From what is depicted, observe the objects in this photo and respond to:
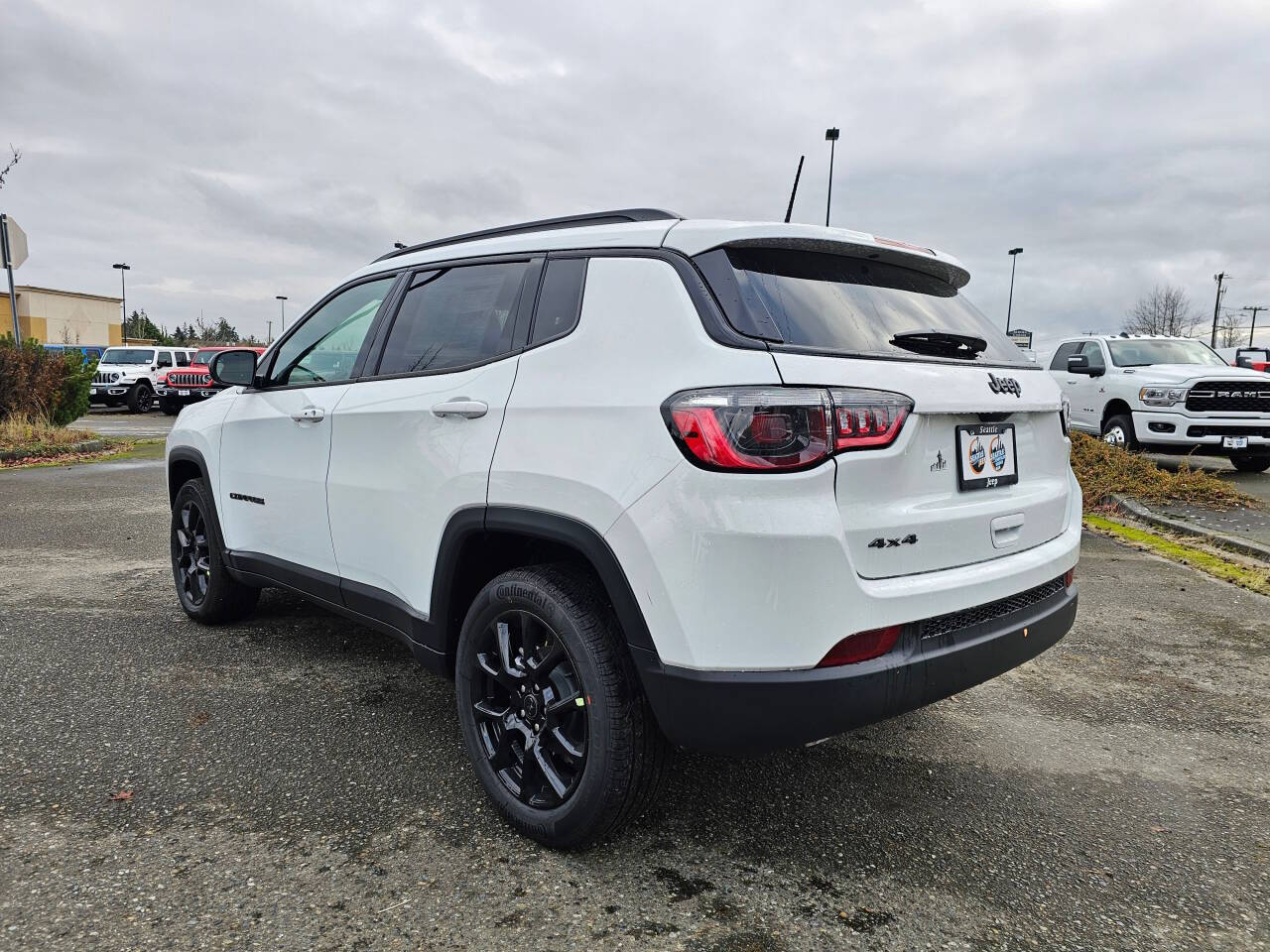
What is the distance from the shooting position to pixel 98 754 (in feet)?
10.1

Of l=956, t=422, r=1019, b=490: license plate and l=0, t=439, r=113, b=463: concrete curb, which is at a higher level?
l=956, t=422, r=1019, b=490: license plate

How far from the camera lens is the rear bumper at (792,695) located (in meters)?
2.12

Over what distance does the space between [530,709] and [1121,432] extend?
1097 cm

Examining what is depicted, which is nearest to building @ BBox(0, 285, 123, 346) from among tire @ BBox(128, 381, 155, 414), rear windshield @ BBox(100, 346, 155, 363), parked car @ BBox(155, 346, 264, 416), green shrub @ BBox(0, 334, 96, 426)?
rear windshield @ BBox(100, 346, 155, 363)

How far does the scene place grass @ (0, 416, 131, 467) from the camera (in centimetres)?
1190

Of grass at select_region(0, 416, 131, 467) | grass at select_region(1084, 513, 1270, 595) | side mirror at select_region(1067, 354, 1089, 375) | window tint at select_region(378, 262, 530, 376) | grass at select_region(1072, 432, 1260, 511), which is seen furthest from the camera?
grass at select_region(0, 416, 131, 467)

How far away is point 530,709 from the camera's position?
2.60 metres

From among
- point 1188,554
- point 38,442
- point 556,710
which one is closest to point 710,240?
point 556,710

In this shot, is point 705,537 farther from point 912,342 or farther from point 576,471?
point 912,342

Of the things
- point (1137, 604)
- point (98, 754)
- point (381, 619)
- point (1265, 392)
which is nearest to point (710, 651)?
point (381, 619)

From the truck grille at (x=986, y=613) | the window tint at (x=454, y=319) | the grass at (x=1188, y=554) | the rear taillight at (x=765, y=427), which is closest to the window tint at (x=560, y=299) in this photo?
the window tint at (x=454, y=319)

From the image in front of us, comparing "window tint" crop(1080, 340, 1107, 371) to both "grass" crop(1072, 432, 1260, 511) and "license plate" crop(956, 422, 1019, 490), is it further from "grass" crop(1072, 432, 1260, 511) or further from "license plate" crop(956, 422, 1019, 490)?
"license plate" crop(956, 422, 1019, 490)

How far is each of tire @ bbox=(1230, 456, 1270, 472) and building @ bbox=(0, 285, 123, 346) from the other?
50.1 meters

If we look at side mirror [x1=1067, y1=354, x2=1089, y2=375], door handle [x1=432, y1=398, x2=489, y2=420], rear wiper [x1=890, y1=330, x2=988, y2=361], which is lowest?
door handle [x1=432, y1=398, x2=489, y2=420]
